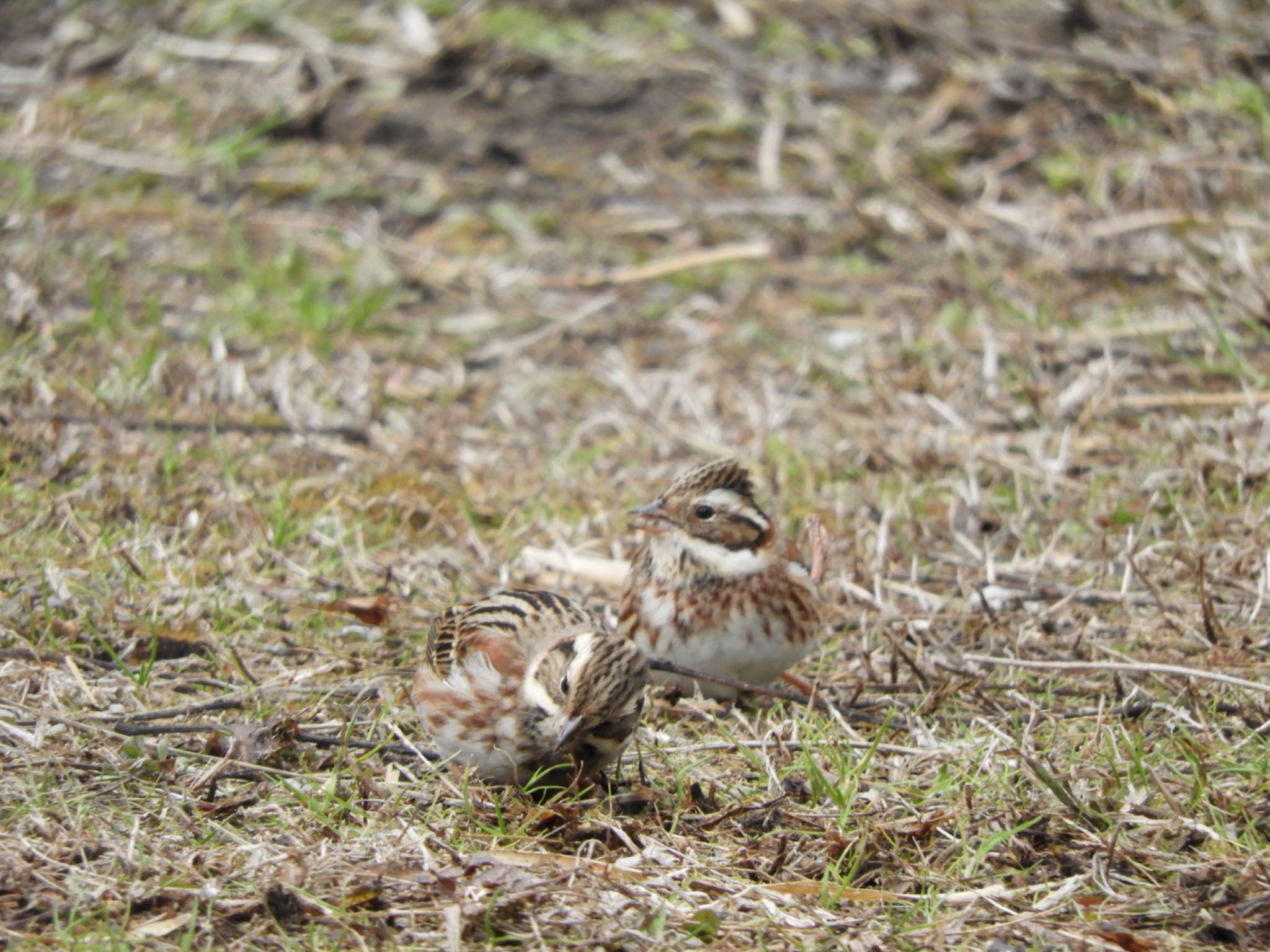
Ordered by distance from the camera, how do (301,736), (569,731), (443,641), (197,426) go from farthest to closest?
(197,426)
(443,641)
(301,736)
(569,731)

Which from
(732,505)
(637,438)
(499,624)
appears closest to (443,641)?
(499,624)

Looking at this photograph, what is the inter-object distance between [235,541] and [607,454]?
2.06 m

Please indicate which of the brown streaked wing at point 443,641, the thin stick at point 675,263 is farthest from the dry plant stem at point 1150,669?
the thin stick at point 675,263

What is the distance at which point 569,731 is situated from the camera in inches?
163

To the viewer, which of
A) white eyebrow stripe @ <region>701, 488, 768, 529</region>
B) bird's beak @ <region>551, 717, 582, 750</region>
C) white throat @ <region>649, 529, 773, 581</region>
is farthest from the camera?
white eyebrow stripe @ <region>701, 488, 768, 529</region>

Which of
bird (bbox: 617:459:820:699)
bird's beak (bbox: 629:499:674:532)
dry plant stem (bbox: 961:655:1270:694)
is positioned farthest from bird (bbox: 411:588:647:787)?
dry plant stem (bbox: 961:655:1270:694)

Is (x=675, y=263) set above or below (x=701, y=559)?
below

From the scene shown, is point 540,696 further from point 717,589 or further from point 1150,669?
point 1150,669

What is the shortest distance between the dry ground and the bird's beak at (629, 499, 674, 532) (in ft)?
2.09

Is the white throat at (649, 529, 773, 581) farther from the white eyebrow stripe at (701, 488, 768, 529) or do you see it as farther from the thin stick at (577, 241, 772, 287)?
the thin stick at (577, 241, 772, 287)

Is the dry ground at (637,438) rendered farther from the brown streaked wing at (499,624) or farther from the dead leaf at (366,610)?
the brown streaked wing at (499,624)

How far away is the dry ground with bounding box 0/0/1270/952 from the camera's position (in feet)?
13.2

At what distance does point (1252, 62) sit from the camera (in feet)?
33.9

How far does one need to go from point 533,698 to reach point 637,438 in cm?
333
